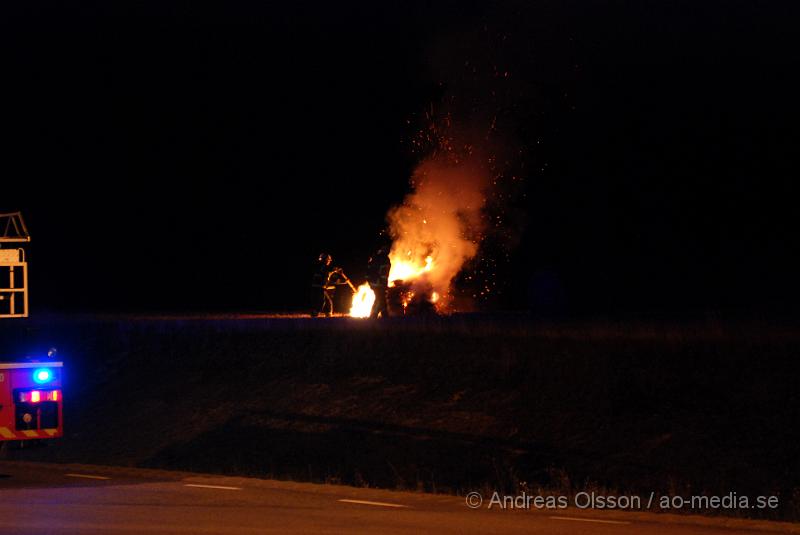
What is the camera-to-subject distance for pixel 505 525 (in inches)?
524

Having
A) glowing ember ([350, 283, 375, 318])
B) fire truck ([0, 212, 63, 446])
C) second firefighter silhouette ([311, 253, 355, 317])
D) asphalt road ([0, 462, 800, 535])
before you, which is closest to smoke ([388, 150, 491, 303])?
glowing ember ([350, 283, 375, 318])

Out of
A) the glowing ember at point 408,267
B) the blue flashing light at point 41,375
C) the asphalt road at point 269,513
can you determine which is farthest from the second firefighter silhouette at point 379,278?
the blue flashing light at point 41,375

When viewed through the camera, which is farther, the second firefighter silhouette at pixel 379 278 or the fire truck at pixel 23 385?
the second firefighter silhouette at pixel 379 278

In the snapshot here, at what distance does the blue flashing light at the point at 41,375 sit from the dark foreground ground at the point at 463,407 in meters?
0.39

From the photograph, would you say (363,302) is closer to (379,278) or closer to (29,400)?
(379,278)

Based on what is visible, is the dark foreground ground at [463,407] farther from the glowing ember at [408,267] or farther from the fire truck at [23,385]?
the glowing ember at [408,267]

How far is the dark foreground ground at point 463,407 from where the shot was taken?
17.8 metres

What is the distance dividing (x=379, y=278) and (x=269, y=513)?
589 inches

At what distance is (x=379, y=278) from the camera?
2897 centimetres

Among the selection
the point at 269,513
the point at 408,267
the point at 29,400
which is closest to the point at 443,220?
the point at 408,267

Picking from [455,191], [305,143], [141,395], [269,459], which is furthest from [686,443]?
[305,143]

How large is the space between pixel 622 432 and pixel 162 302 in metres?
36.2

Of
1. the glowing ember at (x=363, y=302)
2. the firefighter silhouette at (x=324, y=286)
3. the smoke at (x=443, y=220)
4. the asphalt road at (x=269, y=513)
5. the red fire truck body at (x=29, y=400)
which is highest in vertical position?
the smoke at (x=443, y=220)

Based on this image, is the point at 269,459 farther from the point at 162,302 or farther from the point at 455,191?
the point at 162,302
